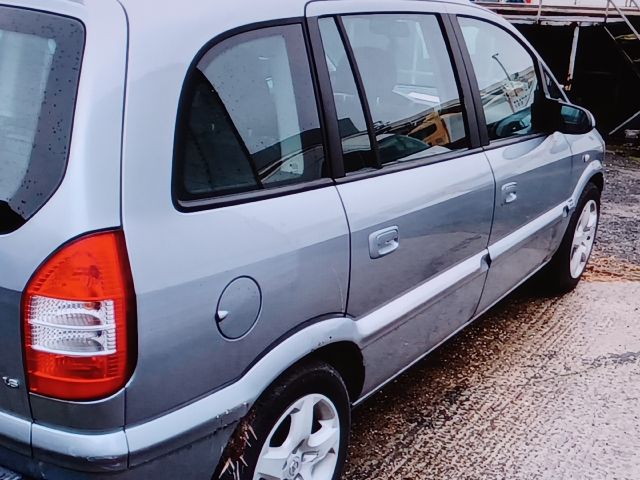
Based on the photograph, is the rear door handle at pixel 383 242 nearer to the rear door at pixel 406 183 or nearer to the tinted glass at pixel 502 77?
the rear door at pixel 406 183

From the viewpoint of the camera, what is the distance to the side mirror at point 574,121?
3904 millimetres

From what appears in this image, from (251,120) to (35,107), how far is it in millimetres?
606

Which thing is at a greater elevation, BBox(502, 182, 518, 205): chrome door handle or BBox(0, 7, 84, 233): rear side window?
BBox(0, 7, 84, 233): rear side window

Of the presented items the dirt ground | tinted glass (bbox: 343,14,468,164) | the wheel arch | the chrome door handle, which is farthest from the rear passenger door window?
the wheel arch

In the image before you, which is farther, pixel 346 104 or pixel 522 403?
pixel 522 403

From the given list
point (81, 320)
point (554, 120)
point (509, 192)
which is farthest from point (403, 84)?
point (81, 320)

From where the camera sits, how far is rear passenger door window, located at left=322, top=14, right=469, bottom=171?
101 inches

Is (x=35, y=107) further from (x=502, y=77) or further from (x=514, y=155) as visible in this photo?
(x=502, y=77)

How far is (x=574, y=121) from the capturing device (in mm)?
3939

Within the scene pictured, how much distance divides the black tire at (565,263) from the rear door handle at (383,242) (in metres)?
2.30

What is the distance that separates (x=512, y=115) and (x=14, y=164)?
8.64ft

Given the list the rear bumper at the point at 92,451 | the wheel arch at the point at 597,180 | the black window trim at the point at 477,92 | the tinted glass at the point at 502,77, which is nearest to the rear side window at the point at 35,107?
the rear bumper at the point at 92,451

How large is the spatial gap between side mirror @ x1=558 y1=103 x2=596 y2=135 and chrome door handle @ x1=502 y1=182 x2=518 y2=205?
2.06ft

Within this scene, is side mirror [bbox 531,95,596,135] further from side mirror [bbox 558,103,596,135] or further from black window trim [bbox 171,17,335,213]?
black window trim [bbox 171,17,335,213]
